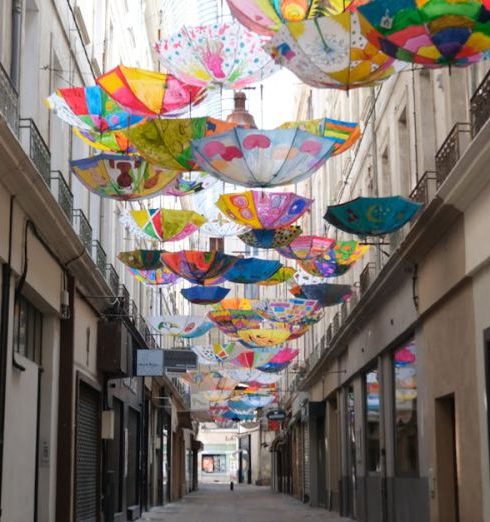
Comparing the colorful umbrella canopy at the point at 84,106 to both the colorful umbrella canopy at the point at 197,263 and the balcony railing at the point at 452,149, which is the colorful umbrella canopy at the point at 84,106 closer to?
the colorful umbrella canopy at the point at 197,263

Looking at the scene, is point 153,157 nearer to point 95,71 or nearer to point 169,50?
point 169,50

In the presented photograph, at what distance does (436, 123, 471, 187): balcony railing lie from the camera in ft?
47.1

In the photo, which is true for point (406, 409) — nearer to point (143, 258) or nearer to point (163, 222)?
point (143, 258)

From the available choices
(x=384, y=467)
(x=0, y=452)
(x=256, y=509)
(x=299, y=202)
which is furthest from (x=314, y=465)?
(x=0, y=452)

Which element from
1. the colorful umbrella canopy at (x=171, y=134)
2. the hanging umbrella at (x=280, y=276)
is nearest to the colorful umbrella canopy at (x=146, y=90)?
the colorful umbrella canopy at (x=171, y=134)

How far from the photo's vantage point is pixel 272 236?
17.4m

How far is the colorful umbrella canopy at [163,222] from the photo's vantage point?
17.6 m

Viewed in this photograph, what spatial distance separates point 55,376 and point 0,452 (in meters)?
4.65

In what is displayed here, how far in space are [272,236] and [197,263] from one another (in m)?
1.47

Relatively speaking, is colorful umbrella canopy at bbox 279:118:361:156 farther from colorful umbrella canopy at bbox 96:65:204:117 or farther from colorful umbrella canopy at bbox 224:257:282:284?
colorful umbrella canopy at bbox 224:257:282:284

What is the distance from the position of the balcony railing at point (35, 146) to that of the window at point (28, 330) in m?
2.02

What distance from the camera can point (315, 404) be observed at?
35969mm

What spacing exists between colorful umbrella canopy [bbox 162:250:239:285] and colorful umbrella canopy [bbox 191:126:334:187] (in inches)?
195

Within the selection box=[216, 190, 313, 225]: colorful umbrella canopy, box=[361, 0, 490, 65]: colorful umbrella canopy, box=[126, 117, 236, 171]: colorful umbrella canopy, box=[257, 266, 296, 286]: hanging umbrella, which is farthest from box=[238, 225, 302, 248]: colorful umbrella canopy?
box=[361, 0, 490, 65]: colorful umbrella canopy
